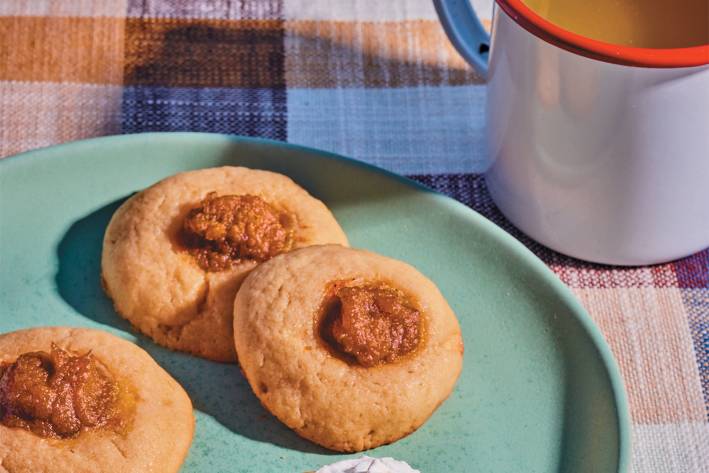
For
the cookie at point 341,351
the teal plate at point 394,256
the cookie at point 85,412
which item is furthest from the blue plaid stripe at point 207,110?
the cookie at point 85,412

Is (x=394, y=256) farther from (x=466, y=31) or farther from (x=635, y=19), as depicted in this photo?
(x=635, y=19)

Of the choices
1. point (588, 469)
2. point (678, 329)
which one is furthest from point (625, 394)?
point (678, 329)

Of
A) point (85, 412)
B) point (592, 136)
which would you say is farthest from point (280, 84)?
point (85, 412)

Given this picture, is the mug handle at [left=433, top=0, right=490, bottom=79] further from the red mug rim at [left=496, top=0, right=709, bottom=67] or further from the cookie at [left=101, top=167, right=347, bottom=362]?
the cookie at [left=101, top=167, right=347, bottom=362]

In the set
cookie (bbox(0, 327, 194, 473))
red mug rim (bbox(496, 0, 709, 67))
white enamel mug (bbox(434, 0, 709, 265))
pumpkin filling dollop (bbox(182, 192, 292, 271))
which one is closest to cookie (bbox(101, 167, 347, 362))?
pumpkin filling dollop (bbox(182, 192, 292, 271))

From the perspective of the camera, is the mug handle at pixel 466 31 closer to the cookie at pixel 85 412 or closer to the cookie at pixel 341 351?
the cookie at pixel 341 351

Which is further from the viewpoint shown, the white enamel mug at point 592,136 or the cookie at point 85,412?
the white enamel mug at point 592,136
